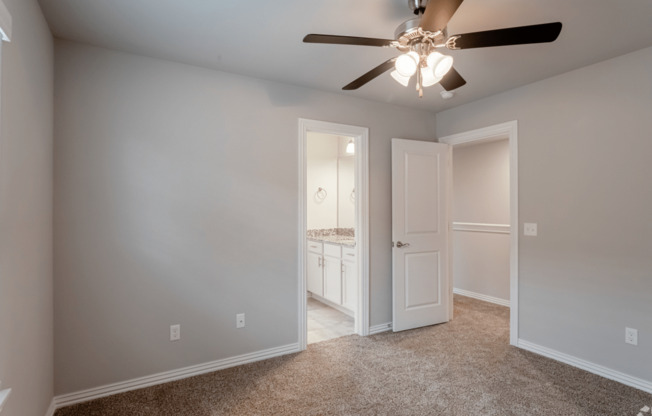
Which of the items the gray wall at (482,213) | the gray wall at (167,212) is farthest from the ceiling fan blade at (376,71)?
the gray wall at (482,213)

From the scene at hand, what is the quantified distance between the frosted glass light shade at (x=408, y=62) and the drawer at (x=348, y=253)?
235 cm

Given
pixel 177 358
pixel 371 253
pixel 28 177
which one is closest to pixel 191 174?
pixel 28 177

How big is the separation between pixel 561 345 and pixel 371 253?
1773 millimetres

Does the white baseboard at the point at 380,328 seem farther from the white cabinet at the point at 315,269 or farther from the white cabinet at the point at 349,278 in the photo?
the white cabinet at the point at 315,269

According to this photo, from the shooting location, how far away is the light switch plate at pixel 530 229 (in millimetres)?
3059

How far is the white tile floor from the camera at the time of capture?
3.48 m

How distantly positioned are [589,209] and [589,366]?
48.4 inches

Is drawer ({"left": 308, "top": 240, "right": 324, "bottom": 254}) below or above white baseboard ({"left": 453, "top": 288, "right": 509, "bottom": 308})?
above

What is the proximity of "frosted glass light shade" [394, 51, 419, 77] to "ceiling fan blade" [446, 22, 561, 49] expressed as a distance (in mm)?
163

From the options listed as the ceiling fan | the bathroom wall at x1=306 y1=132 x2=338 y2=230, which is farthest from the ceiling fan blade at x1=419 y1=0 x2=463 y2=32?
the bathroom wall at x1=306 y1=132 x2=338 y2=230

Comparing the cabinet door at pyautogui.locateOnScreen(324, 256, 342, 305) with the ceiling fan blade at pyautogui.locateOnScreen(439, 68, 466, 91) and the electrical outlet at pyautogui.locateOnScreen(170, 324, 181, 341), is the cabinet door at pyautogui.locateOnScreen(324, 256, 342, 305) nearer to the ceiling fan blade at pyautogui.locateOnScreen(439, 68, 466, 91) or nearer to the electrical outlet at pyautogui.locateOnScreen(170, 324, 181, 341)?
the electrical outlet at pyautogui.locateOnScreen(170, 324, 181, 341)

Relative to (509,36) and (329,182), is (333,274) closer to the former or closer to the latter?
(329,182)

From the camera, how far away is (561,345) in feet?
9.43

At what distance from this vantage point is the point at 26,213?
5.57 feet
